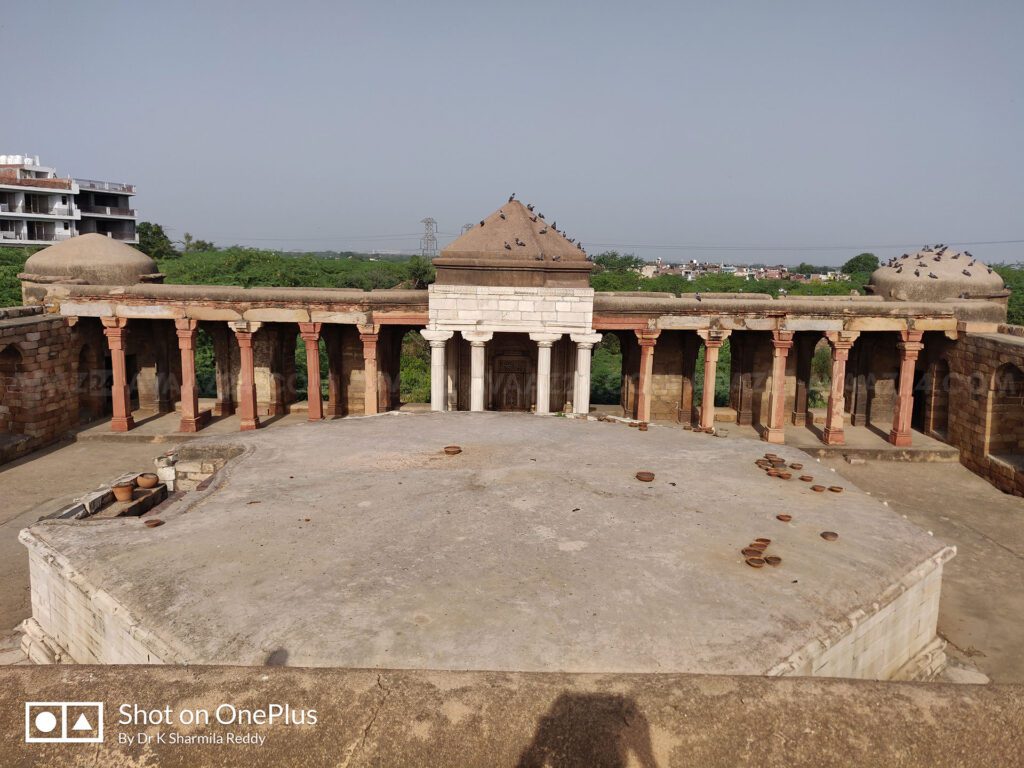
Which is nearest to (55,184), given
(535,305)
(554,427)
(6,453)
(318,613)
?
(6,453)

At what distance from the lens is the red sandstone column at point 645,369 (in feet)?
71.6

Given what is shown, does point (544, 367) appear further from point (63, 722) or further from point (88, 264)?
point (63, 722)

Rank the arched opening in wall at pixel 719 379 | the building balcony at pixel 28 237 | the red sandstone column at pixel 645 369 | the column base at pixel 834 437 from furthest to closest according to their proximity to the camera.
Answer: the building balcony at pixel 28 237, the arched opening in wall at pixel 719 379, the column base at pixel 834 437, the red sandstone column at pixel 645 369

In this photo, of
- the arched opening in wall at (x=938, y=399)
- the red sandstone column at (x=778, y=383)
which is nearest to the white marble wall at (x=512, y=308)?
the red sandstone column at (x=778, y=383)

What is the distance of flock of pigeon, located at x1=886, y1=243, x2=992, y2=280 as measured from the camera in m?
23.8

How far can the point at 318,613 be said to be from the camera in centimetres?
705

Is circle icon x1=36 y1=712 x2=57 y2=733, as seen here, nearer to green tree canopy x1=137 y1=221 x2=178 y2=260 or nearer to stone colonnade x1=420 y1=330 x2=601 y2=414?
stone colonnade x1=420 y1=330 x2=601 y2=414

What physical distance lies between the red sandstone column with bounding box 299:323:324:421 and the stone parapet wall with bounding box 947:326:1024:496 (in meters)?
18.1

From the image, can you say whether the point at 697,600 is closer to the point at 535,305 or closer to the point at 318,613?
the point at 318,613

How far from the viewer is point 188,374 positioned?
73.3 feet

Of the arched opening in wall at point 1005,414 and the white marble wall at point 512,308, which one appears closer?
the white marble wall at point 512,308

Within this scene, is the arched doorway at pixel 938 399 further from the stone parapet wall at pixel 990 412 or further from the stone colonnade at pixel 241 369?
the stone colonnade at pixel 241 369

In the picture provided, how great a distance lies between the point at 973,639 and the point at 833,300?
44.6 feet

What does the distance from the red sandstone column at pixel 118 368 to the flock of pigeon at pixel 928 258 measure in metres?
23.7
